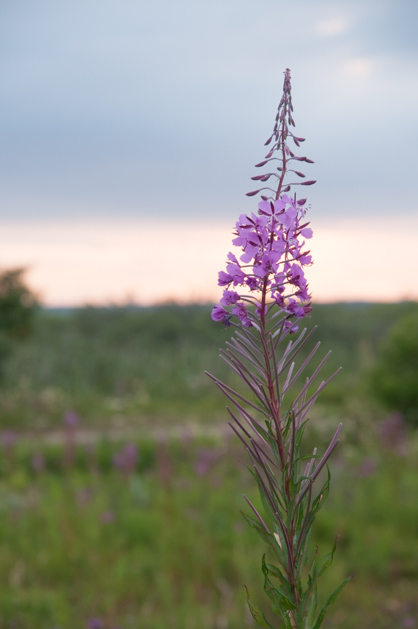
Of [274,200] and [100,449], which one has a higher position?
[274,200]

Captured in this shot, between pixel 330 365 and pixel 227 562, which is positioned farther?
pixel 330 365

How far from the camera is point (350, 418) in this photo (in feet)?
36.1

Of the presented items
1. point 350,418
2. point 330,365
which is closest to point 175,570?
point 350,418

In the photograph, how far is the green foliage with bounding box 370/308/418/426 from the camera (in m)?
10.5

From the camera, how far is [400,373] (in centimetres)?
1080

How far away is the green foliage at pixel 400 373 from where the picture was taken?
34.5 feet

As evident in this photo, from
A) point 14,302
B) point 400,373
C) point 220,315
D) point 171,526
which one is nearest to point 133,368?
point 14,302

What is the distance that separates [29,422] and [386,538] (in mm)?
8600

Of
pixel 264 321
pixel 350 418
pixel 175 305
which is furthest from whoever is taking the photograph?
pixel 175 305

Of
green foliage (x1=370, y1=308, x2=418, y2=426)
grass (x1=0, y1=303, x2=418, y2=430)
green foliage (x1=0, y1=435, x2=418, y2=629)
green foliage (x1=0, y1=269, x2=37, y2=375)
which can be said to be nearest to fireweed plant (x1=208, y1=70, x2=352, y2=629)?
green foliage (x1=0, y1=435, x2=418, y2=629)

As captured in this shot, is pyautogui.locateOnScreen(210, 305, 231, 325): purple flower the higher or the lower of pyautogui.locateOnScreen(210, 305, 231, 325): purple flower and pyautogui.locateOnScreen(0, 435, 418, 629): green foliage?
the higher

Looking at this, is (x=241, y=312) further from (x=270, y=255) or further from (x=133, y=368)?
(x=133, y=368)

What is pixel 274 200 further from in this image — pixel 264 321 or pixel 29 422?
pixel 29 422

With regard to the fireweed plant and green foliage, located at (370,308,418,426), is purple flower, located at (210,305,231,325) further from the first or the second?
green foliage, located at (370,308,418,426)
